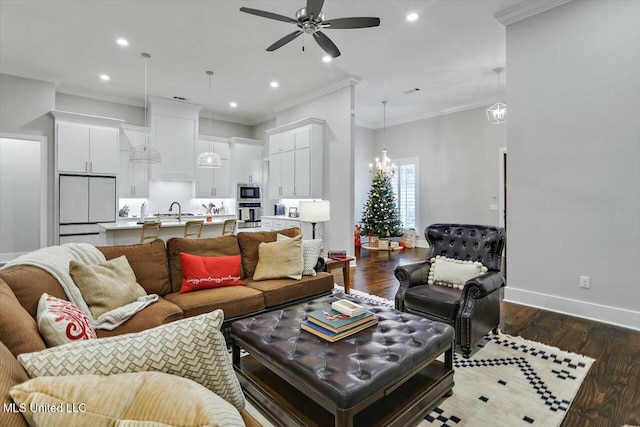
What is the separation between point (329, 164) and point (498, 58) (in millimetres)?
3272

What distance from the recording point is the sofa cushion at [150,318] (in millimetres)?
2006

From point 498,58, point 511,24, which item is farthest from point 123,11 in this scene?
point 498,58

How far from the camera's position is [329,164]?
6.20 meters

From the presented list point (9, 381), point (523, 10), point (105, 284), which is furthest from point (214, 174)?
point (9, 381)

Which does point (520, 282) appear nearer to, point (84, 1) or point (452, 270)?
point (452, 270)

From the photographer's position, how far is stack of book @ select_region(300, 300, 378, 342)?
1.86m

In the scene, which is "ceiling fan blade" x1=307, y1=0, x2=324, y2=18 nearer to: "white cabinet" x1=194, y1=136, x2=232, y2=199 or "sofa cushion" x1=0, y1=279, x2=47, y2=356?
"sofa cushion" x1=0, y1=279, x2=47, y2=356

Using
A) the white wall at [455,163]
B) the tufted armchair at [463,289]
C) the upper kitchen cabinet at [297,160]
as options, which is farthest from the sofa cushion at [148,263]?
the white wall at [455,163]

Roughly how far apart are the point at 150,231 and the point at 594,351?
5361mm

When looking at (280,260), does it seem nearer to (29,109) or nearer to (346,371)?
(346,371)

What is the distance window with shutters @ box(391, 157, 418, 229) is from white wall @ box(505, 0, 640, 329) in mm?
4389

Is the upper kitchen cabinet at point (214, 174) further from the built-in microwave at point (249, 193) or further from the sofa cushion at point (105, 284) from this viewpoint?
the sofa cushion at point (105, 284)

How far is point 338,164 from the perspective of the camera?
601 cm

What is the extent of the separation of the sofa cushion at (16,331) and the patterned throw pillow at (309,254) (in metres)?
2.33
